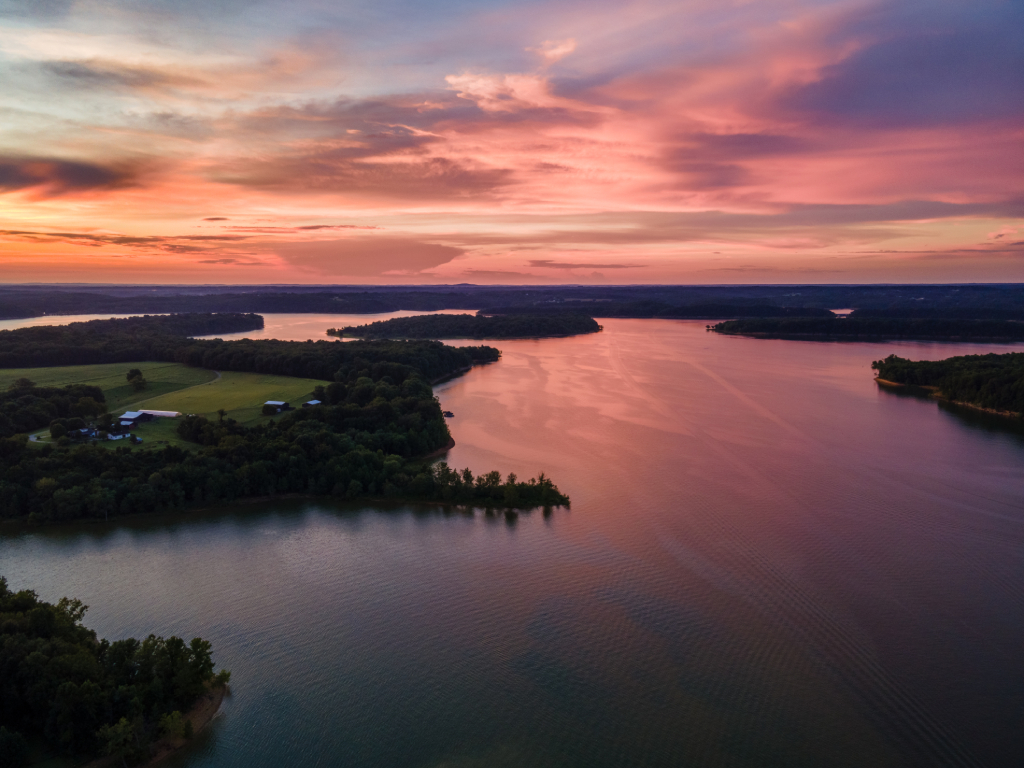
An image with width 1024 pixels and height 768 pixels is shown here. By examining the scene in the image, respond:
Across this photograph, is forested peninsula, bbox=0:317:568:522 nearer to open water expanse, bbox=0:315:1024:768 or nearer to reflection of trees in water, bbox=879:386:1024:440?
open water expanse, bbox=0:315:1024:768

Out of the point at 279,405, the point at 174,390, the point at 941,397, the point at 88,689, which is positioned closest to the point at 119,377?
the point at 174,390

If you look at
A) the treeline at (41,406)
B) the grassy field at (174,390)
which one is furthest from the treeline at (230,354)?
the treeline at (41,406)

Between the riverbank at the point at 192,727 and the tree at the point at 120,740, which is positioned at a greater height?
the tree at the point at 120,740

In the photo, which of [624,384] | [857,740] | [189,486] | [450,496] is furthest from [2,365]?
[857,740]

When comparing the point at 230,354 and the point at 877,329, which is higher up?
the point at 877,329

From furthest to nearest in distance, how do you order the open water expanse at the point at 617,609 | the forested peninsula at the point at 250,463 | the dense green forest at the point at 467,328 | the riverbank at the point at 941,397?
the dense green forest at the point at 467,328
the riverbank at the point at 941,397
the forested peninsula at the point at 250,463
the open water expanse at the point at 617,609

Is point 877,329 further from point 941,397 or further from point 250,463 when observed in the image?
point 250,463

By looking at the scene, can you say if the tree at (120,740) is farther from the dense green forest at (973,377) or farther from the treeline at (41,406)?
the dense green forest at (973,377)

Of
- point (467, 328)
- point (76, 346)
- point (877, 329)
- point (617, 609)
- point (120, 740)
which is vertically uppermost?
point (877, 329)
